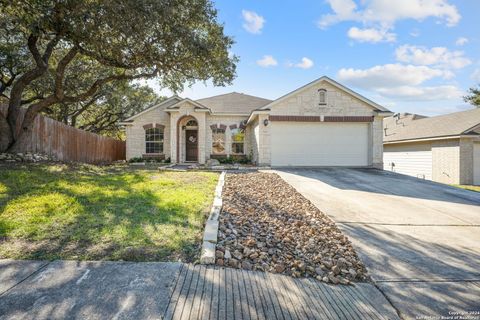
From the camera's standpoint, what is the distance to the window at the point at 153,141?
18266 mm

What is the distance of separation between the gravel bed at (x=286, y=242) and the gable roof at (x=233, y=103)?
12.9 m

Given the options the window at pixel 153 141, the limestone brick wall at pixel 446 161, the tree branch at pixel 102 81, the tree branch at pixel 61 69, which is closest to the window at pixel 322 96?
the tree branch at pixel 102 81

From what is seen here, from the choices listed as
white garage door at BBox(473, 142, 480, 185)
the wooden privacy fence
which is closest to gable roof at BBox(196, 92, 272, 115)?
the wooden privacy fence

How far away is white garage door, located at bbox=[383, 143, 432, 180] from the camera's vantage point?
58.5 feet

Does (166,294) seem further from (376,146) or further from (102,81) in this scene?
(376,146)

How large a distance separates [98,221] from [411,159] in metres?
21.8

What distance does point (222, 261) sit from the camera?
3027 millimetres

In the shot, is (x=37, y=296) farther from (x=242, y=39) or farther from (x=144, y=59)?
(x=242, y=39)

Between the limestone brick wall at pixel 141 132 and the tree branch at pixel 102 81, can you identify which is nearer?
the tree branch at pixel 102 81

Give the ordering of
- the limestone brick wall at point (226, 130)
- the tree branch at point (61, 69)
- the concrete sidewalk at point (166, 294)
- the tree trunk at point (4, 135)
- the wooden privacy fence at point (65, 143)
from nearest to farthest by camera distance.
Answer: the concrete sidewalk at point (166, 294), the tree trunk at point (4, 135), the tree branch at point (61, 69), the wooden privacy fence at point (65, 143), the limestone brick wall at point (226, 130)

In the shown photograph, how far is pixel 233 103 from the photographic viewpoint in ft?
62.5

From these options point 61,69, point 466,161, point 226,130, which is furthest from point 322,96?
point 61,69

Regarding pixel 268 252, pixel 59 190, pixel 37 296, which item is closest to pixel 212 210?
pixel 268 252

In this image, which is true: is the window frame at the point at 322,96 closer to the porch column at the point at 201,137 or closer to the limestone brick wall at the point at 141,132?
the porch column at the point at 201,137
